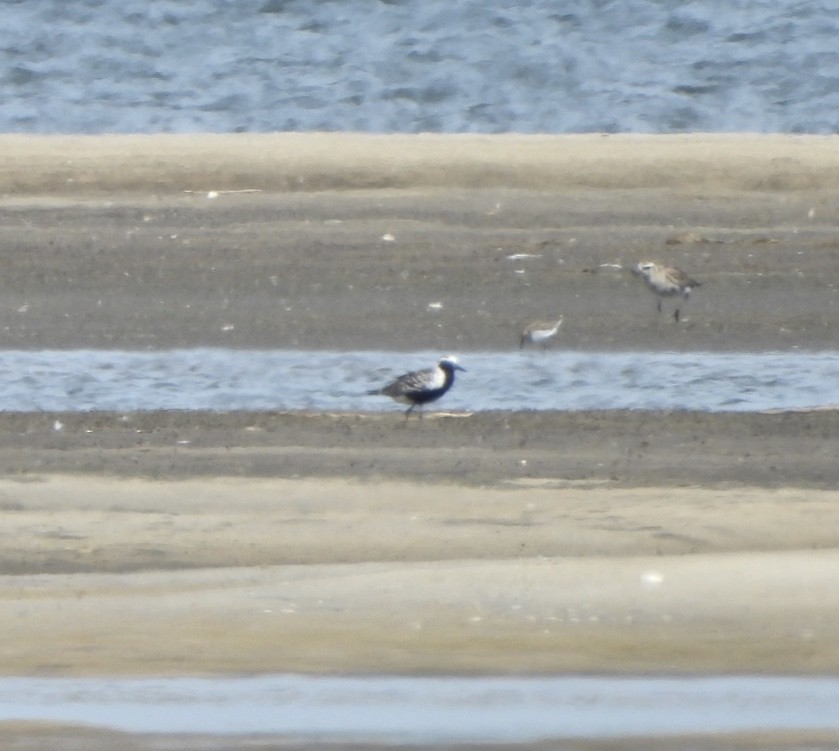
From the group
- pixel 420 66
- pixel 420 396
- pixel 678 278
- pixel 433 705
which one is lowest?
pixel 420 66

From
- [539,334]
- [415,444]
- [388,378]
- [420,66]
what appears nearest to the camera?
[415,444]

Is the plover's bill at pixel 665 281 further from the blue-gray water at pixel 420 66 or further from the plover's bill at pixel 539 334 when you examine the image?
the blue-gray water at pixel 420 66

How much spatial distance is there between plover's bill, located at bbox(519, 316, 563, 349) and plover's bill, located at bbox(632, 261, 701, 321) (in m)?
0.76

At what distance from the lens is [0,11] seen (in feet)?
83.7

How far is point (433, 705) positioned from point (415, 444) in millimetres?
3337

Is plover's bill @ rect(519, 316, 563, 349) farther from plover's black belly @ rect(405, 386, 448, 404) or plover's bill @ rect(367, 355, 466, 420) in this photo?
plover's black belly @ rect(405, 386, 448, 404)

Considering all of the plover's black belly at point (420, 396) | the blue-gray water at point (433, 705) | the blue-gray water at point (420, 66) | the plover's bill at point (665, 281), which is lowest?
the blue-gray water at point (420, 66)

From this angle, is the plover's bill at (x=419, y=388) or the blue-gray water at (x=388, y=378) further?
the blue-gray water at (x=388, y=378)

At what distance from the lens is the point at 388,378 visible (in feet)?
37.6

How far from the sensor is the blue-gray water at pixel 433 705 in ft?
20.1

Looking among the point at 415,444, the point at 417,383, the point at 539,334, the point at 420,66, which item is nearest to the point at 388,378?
the point at 539,334

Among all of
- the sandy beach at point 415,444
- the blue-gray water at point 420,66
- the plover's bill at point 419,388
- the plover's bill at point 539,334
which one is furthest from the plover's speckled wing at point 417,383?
the blue-gray water at point 420,66

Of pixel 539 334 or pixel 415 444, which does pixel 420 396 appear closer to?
pixel 415 444

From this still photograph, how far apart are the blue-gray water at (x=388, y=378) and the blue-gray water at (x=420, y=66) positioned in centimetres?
790
